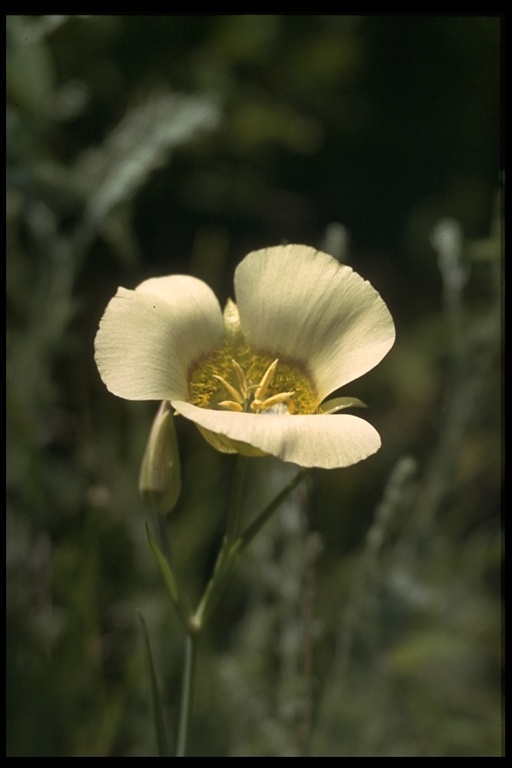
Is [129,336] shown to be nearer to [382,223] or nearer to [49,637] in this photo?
[49,637]

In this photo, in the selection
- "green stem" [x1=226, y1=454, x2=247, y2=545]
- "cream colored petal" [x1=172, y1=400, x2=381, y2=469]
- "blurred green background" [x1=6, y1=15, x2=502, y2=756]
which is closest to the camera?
"cream colored petal" [x1=172, y1=400, x2=381, y2=469]

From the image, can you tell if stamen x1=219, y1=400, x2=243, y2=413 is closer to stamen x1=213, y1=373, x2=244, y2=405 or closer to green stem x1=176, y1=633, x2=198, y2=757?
stamen x1=213, y1=373, x2=244, y2=405

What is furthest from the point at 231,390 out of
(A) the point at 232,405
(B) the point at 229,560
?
(B) the point at 229,560

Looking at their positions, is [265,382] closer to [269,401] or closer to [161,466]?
[269,401]

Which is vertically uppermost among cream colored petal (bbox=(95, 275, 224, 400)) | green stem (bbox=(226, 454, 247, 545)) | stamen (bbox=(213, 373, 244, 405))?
cream colored petal (bbox=(95, 275, 224, 400))

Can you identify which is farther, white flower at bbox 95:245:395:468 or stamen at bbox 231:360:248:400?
stamen at bbox 231:360:248:400

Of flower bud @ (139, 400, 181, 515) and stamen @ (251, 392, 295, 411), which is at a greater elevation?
stamen @ (251, 392, 295, 411)

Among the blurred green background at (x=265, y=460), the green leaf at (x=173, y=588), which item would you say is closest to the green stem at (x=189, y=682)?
the green leaf at (x=173, y=588)

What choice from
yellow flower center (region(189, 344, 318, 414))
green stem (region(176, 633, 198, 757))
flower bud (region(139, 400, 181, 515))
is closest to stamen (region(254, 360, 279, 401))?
yellow flower center (region(189, 344, 318, 414))
